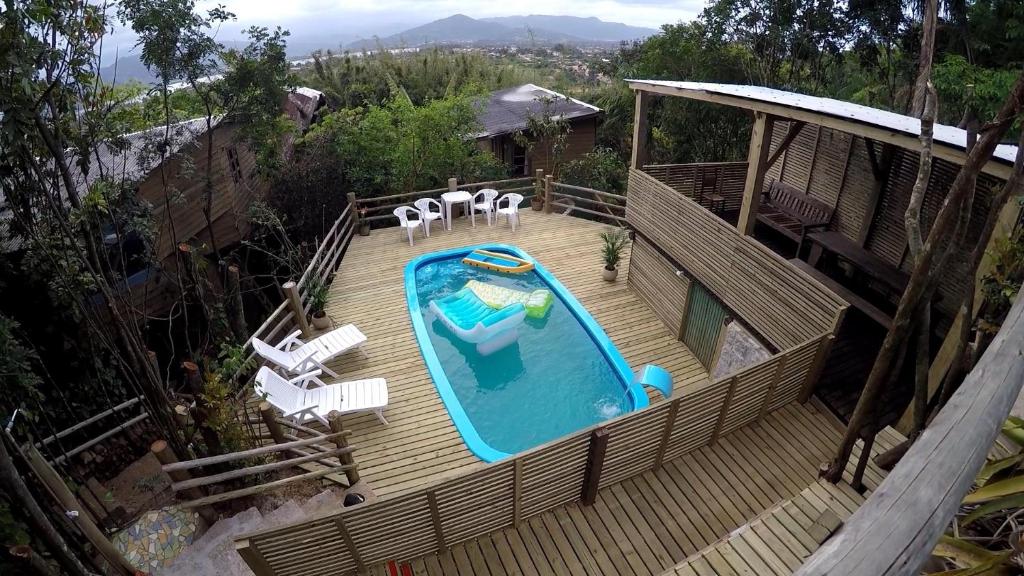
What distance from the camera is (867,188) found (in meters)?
7.80

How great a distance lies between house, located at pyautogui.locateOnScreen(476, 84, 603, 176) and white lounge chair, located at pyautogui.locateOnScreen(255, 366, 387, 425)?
38.6ft


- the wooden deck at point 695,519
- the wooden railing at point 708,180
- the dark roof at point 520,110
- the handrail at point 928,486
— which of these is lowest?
the wooden deck at point 695,519

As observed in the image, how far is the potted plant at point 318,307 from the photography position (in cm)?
838

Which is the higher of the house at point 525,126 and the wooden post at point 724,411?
the house at point 525,126

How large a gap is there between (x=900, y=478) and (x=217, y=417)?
5305 millimetres

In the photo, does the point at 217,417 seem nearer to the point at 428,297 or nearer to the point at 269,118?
the point at 428,297

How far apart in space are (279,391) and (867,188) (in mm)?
9322

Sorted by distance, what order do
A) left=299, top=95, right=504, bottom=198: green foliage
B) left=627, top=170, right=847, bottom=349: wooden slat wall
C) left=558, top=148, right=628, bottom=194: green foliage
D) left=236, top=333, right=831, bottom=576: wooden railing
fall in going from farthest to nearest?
left=558, top=148, right=628, bottom=194: green foliage < left=299, top=95, right=504, bottom=198: green foliage < left=627, top=170, right=847, bottom=349: wooden slat wall < left=236, top=333, right=831, bottom=576: wooden railing

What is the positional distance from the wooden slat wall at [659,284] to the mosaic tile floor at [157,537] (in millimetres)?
6947

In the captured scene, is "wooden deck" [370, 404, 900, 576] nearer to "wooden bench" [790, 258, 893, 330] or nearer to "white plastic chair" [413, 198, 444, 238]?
"wooden bench" [790, 258, 893, 330]

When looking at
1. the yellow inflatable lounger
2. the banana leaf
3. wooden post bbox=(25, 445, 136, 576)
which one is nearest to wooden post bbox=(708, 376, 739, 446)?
the banana leaf

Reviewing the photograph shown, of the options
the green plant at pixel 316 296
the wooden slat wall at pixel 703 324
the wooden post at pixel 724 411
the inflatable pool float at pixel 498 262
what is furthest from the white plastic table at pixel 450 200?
the wooden post at pixel 724 411

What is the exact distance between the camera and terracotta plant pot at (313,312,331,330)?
27.5ft

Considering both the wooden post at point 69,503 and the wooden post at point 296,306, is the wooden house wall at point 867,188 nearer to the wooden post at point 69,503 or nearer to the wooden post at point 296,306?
the wooden post at point 296,306
